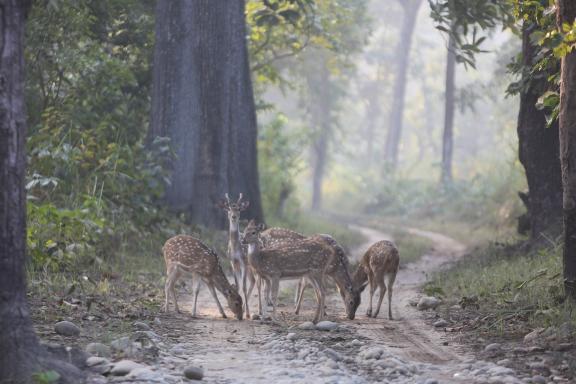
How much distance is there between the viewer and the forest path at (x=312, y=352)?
27.9 feet

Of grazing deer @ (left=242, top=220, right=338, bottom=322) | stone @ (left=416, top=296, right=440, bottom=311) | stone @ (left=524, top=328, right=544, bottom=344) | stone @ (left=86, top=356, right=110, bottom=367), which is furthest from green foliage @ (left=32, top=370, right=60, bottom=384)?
stone @ (left=416, top=296, right=440, bottom=311)

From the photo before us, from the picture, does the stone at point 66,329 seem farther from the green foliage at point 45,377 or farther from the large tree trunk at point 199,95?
the large tree trunk at point 199,95

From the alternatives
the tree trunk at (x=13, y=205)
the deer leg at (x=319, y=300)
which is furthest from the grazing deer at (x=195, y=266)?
the tree trunk at (x=13, y=205)

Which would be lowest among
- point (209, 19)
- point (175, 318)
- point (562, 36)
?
point (175, 318)

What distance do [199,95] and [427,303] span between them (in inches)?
350

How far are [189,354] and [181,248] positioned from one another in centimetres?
358

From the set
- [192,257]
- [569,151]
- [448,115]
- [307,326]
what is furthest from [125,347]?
[448,115]

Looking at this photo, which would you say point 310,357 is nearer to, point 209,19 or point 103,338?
point 103,338

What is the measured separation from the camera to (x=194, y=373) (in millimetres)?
8211

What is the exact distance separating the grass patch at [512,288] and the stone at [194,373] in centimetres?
415

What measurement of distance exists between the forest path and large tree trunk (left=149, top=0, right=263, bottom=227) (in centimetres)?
696

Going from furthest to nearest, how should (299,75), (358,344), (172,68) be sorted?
(299,75)
(172,68)
(358,344)

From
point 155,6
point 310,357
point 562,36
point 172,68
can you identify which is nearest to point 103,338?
point 310,357

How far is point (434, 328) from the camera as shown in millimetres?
11625
